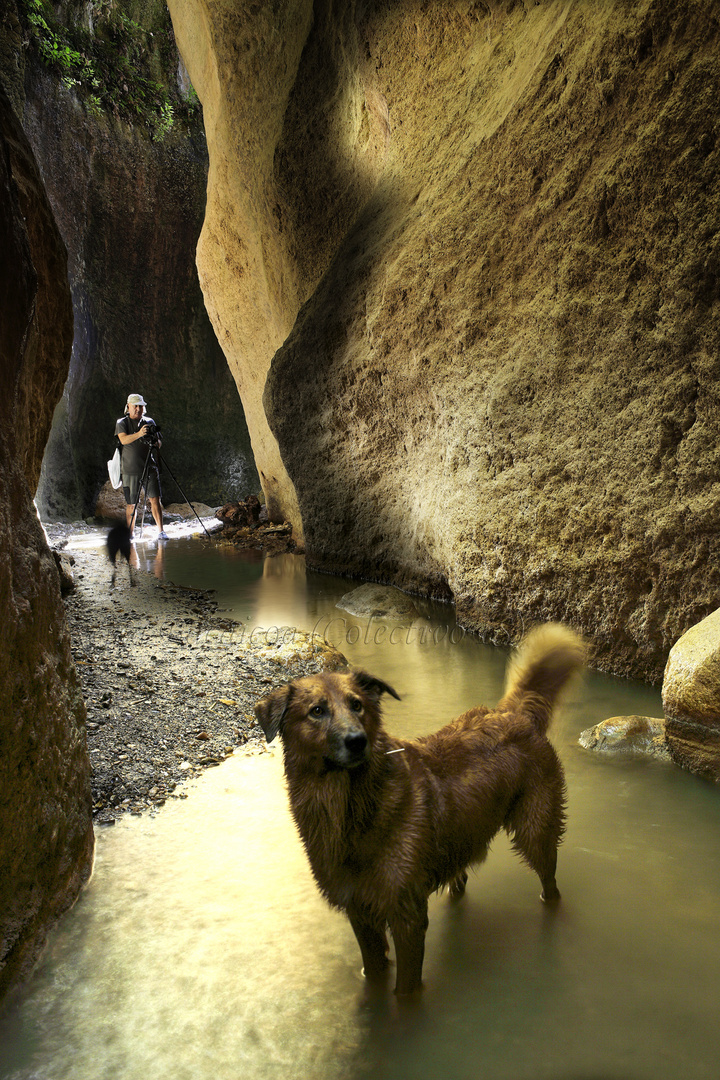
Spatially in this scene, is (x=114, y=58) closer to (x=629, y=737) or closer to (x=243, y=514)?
(x=243, y=514)

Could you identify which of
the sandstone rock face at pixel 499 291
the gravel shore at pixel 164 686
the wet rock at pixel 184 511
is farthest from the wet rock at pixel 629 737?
the wet rock at pixel 184 511

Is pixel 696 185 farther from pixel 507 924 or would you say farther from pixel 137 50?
pixel 137 50

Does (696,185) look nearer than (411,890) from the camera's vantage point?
No

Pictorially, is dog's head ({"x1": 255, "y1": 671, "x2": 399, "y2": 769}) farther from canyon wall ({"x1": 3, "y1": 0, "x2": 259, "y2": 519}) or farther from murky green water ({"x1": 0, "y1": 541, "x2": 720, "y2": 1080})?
canyon wall ({"x1": 3, "y1": 0, "x2": 259, "y2": 519})

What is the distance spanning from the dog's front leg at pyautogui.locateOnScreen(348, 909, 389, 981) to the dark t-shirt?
360 inches

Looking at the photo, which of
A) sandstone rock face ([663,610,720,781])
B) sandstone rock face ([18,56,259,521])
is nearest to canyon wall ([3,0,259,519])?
sandstone rock face ([18,56,259,521])

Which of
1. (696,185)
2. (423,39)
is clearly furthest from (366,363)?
(696,185)

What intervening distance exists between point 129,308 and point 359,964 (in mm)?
17741

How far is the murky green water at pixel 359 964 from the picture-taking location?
1862 millimetres

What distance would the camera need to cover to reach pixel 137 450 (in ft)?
34.9

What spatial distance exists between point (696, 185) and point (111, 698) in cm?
449

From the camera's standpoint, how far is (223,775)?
347cm

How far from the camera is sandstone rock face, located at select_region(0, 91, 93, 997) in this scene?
7.05ft

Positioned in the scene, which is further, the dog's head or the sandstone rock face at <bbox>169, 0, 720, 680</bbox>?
the sandstone rock face at <bbox>169, 0, 720, 680</bbox>
